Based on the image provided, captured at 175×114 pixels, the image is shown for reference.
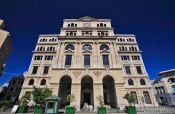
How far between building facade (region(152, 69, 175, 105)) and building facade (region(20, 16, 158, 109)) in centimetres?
1414

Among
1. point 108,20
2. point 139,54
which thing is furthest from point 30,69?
point 139,54

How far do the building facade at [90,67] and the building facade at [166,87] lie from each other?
14142mm

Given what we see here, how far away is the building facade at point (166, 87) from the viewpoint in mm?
40594

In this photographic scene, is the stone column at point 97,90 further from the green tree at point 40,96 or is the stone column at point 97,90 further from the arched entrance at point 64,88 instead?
the green tree at point 40,96

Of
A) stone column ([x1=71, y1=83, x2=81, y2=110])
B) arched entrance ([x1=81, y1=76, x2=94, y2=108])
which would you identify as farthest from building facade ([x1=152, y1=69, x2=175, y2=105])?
stone column ([x1=71, y1=83, x2=81, y2=110])

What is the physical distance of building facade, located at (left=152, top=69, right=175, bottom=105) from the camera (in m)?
40.6

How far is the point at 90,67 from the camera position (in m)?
28.5

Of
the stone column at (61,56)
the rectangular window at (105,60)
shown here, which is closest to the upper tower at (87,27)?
the stone column at (61,56)

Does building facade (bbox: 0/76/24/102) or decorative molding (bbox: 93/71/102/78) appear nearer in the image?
decorative molding (bbox: 93/71/102/78)

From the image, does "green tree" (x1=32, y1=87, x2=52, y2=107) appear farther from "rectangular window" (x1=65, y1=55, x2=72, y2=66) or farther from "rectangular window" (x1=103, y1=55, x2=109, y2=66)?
"rectangular window" (x1=103, y1=55, x2=109, y2=66)

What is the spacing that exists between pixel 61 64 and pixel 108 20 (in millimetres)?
22502

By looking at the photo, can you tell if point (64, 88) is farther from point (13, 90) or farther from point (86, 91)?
point (13, 90)

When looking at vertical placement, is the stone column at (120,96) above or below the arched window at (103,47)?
below

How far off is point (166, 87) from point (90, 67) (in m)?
34.5
